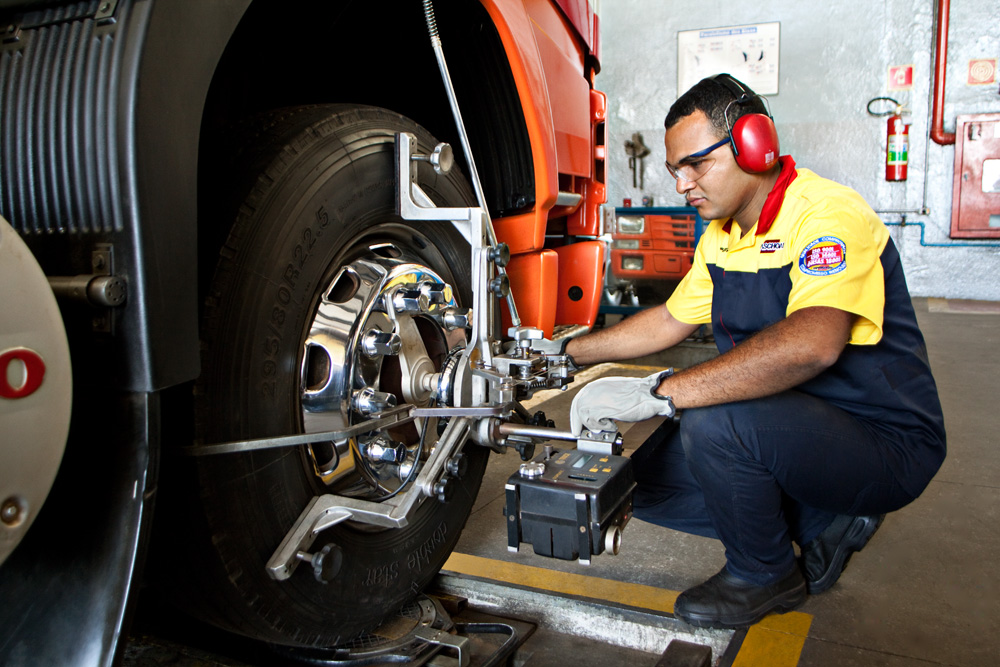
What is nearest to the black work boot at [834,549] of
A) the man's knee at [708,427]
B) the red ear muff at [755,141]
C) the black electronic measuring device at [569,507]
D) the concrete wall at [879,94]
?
the man's knee at [708,427]

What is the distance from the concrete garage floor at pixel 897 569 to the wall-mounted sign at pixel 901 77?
5.57m

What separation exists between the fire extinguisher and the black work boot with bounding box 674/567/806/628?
686 centimetres

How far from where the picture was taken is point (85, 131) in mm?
795

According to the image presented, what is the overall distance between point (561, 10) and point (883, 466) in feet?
4.75

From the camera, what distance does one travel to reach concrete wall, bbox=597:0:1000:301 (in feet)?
23.5

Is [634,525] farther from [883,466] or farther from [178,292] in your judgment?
[178,292]

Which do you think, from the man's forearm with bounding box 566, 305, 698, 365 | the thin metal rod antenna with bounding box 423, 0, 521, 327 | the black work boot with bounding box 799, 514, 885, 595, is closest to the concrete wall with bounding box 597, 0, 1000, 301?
the man's forearm with bounding box 566, 305, 698, 365

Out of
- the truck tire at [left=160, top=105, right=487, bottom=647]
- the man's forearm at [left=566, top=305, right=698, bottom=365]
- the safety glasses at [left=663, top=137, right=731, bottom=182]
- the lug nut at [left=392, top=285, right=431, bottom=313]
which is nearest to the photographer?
the truck tire at [left=160, top=105, right=487, bottom=647]

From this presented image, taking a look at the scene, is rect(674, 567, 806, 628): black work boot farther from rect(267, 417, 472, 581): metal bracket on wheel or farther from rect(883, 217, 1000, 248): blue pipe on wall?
rect(883, 217, 1000, 248): blue pipe on wall

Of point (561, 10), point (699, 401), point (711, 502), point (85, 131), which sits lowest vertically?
point (711, 502)

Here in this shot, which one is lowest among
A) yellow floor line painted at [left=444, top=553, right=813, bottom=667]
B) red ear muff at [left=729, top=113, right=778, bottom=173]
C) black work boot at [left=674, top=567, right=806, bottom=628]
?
yellow floor line painted at [left=444, top=553, right=813, bottom=667]

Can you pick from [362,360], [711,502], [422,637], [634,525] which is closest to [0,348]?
[362,360]

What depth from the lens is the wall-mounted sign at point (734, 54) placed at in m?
7.62

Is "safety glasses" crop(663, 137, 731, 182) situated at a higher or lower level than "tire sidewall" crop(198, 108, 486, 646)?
higher
